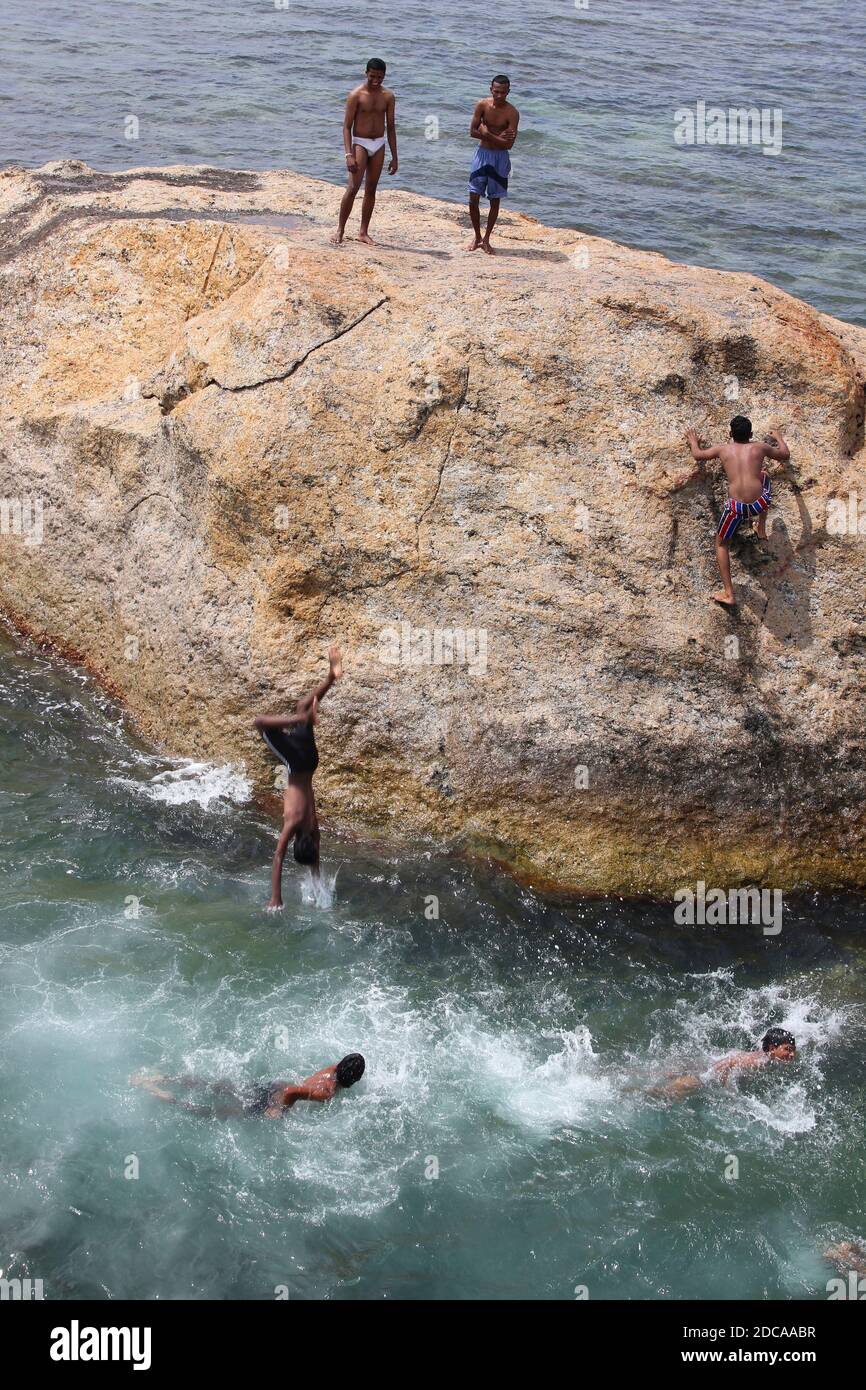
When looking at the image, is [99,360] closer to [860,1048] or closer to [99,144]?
[860,1048]

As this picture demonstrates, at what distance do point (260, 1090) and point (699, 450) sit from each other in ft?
17.0

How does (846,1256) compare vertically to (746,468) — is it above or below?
below

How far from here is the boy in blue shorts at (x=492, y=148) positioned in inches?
423

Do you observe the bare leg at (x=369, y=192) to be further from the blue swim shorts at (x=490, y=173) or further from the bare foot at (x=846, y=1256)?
the bare foot at (x=846, y=1256)

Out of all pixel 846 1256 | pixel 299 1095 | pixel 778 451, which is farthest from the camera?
pixel 778 451

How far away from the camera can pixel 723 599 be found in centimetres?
928

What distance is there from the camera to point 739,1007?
8.49 m

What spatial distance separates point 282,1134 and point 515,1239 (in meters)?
1.43

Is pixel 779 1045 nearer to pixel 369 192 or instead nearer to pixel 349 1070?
pixel 349 1070

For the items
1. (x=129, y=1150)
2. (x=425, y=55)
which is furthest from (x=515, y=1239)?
(x=425, y=55)

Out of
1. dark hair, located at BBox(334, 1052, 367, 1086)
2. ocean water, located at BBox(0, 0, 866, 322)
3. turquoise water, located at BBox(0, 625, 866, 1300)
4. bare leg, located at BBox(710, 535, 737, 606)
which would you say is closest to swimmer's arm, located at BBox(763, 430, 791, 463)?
bare leg, located at BBox(710, 535, 737, 606)

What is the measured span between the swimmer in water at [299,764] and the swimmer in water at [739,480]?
9.45 feet

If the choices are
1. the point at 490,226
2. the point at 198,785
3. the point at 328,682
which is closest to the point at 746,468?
the point at 328,682

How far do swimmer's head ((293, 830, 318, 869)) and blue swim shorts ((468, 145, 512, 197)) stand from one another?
582 centimetres
